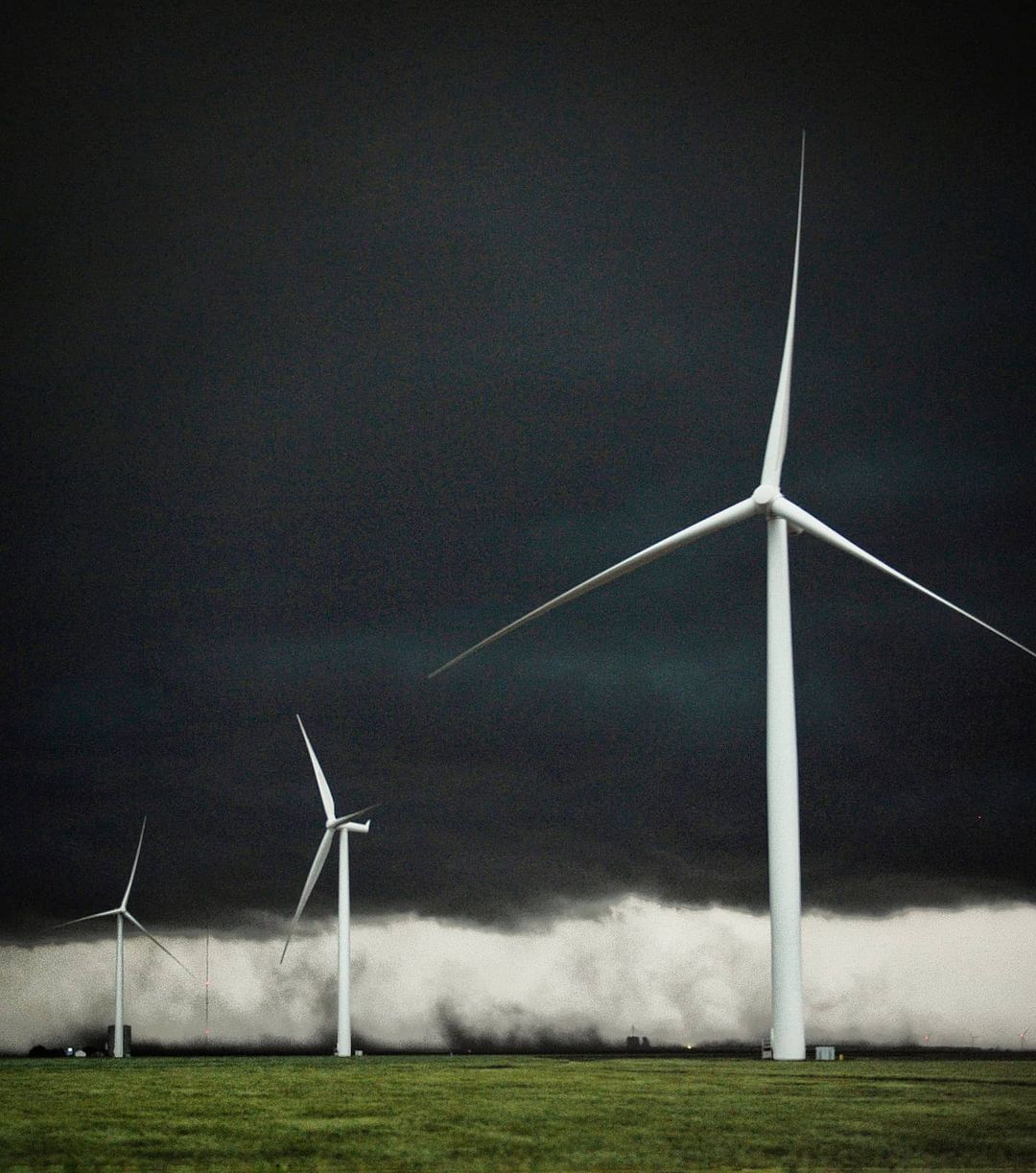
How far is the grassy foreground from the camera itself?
23500mm

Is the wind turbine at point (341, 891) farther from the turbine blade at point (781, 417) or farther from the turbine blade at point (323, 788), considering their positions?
the turbine blade at point (781, 417)

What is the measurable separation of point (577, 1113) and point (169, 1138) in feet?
28.6

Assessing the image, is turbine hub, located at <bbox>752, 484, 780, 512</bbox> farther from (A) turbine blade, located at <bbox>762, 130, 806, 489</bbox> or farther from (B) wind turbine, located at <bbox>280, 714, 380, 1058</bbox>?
(B) wind turbine, located at <bbox>280, 714, 380, 1058</bbox>

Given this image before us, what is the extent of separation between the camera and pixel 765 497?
64062mm

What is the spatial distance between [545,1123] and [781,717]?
3008 centimetres

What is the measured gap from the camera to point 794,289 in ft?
219

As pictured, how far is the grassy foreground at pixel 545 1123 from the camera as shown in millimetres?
23500

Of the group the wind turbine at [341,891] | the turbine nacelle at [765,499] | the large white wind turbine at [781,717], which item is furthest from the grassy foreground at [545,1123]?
the wind turbine at [341,891]

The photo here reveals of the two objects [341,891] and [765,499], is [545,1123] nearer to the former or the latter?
[765,499]

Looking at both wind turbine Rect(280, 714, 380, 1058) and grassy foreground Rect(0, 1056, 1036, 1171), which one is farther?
wind turbine Rect(280, 714, 380, 1058)

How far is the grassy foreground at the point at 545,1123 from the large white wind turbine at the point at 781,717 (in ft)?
21.9

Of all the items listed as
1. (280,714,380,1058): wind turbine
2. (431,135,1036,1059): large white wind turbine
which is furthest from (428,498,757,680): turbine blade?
(280,714,380,1058): wind turbine

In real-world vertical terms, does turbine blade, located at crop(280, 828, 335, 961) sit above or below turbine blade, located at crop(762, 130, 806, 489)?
below

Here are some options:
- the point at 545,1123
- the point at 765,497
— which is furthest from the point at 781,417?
the point at 545,1123
